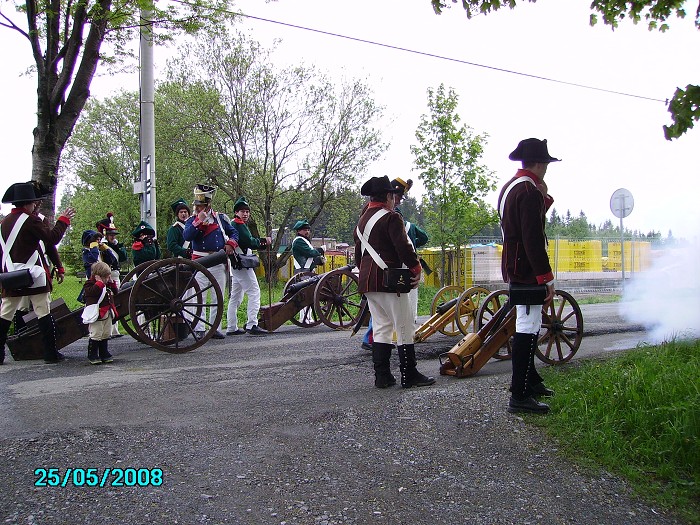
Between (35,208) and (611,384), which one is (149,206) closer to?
(35,208)

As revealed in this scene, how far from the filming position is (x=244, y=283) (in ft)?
28.4

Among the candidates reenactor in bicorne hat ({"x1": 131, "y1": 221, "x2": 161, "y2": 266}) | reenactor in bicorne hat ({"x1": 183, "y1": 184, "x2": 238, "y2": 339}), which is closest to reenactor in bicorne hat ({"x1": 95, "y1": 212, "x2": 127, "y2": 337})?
reenactor in bicorne hat ({"x1": 131, "y1": 221, "x2": 161, "y2": 266})

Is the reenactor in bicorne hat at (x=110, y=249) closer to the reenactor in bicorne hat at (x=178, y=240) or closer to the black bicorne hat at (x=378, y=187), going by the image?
the reenactor in bicorne hat at (x=178, y=240)

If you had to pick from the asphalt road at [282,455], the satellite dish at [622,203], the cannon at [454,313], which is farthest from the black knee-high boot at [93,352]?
the satellite dish at [622,203]

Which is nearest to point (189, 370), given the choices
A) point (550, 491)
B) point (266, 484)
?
point (266, 484)

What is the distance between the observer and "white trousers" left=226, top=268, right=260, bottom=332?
28.3 feet

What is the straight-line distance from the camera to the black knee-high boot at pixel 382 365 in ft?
16.5

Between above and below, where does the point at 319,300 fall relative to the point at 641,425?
above

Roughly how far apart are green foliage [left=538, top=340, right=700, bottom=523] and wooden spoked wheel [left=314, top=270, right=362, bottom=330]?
14.0 ft

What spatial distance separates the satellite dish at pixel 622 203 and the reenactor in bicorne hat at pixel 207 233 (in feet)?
36.5

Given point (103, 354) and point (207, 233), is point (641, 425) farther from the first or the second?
point (207, 233)

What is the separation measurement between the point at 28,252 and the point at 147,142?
230 inches
